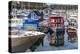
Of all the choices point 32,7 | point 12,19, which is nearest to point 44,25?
point 32,7

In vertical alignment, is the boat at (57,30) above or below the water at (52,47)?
above

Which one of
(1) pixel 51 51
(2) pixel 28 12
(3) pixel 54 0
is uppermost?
(3) pixel 54 0

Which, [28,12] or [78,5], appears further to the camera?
[78,5]

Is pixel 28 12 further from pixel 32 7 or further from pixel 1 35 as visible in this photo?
pixel 1 35

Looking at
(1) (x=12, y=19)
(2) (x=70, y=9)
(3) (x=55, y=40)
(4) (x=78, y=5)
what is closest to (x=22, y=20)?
(1) (x=12, y=19)

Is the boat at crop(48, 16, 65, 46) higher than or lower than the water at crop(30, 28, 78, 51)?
higher

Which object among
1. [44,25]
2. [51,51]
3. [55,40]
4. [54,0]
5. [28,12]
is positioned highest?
[54,0]

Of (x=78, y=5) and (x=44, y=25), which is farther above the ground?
(x=78, y=5)

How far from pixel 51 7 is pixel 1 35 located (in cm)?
54

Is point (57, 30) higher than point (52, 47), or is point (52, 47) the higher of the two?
point (57, 30)

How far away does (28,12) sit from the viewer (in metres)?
1.46

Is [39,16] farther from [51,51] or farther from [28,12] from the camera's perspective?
[51,51]

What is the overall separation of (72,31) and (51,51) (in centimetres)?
29

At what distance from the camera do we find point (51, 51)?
1.53 meters
